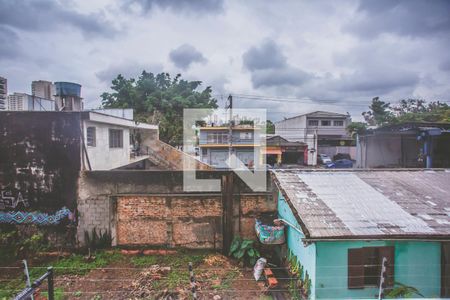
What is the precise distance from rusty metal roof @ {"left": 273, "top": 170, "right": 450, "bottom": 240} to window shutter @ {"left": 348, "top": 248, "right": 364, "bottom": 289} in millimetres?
795

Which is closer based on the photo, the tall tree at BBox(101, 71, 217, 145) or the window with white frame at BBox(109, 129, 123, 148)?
the window with white frame at BBox(109, 129, 123, 148)

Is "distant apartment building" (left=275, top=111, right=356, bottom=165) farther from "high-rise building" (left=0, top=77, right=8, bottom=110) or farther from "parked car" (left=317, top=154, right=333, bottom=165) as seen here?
"high-rise building" (left=0, top=77, right=8, bottom=110)

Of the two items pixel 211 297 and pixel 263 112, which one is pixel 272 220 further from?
pixel 263 112

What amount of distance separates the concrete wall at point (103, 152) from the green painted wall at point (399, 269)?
8.43m

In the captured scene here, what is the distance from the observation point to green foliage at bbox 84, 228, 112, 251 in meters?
7.86

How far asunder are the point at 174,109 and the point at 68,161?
40.9ft

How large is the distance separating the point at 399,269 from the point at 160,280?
18.3 feet

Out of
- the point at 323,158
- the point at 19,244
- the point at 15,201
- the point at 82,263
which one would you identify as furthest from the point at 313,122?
the point at 19,244

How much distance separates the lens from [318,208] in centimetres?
518

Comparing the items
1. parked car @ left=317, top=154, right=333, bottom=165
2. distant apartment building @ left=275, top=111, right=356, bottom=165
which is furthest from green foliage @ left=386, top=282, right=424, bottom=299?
distant apartment building @ left=275, top=111, right=356, bottom=165

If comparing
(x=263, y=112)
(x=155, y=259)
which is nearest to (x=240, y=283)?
(x=155, y=259)

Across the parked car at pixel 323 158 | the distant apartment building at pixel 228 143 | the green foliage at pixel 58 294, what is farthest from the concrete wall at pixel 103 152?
the parked car at pixel 323 158

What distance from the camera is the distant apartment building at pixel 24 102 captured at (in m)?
9.80

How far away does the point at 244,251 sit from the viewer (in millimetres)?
7488
